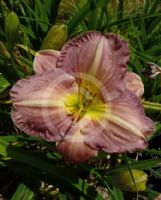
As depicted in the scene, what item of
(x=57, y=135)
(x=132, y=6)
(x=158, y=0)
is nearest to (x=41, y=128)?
(x=57, y=135)

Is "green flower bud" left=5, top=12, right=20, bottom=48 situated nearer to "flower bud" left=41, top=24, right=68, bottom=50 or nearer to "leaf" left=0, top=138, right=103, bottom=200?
"flower bud" left=41, top=24, right=68, bottom=50

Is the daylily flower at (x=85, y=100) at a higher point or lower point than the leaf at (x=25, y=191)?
higher

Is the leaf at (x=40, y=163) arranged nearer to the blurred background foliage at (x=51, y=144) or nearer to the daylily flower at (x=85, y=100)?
the blurred background foliage at (x=51, y=144)

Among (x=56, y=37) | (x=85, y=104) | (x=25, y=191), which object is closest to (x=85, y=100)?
(x=85, y=104)

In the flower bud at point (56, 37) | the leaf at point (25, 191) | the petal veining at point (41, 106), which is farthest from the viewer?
the leaf at point (25, 191)

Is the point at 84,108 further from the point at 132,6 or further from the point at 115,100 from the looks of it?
the point at 132,6

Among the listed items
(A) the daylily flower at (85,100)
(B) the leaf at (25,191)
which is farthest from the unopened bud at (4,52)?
(B) the leaf at (25,191)

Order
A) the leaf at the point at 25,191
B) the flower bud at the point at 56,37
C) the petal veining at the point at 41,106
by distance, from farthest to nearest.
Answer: the leaf at the point at 25,191 < the flower bud at the point at 56,37 < the petal veining at the point at 41,106
